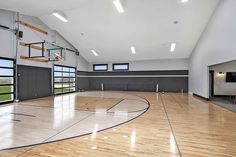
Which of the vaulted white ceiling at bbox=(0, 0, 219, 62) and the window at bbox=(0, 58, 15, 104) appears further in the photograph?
the window at bbox=(0, 58, 15, 104)

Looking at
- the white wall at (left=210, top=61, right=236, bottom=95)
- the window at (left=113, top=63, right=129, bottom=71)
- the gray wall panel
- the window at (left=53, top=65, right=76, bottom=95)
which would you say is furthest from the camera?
the window at (left=113, top=63, right=129, bottom=71)

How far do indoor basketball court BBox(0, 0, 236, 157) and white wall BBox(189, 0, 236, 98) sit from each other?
0.04 meters

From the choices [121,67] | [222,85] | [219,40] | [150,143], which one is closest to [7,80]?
[150,143]

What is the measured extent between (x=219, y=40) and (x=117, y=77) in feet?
29.0

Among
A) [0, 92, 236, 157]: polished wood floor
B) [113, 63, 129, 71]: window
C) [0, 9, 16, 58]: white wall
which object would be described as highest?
[0, 9, 16, 58]: white wall

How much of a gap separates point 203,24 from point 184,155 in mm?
7227

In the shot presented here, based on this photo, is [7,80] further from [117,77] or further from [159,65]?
[159,65]

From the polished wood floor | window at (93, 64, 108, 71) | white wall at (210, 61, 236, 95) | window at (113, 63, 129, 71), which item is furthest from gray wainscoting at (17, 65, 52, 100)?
white wall at (210, 61, 236, 95)

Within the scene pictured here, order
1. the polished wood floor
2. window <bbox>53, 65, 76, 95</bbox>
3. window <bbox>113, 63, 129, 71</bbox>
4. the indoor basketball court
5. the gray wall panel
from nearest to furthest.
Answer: the polished wood floor → the indoor basketball court → window <bbox>53, 65, 76, 95</bbox> → the gray wall panel → window <bbox>113, 63, 129, 71</bbox>

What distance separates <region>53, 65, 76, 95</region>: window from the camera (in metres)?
9.51

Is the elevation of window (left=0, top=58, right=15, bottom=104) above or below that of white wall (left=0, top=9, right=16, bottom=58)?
below

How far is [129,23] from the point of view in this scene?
743 cm

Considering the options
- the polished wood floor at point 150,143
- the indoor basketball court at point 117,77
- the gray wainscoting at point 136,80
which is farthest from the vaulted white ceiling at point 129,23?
the polished wood floor at point 150,143

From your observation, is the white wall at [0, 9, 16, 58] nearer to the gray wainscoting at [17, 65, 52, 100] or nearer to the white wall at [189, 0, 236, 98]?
the gray wainscoting at [17, 65, 52, 100]
